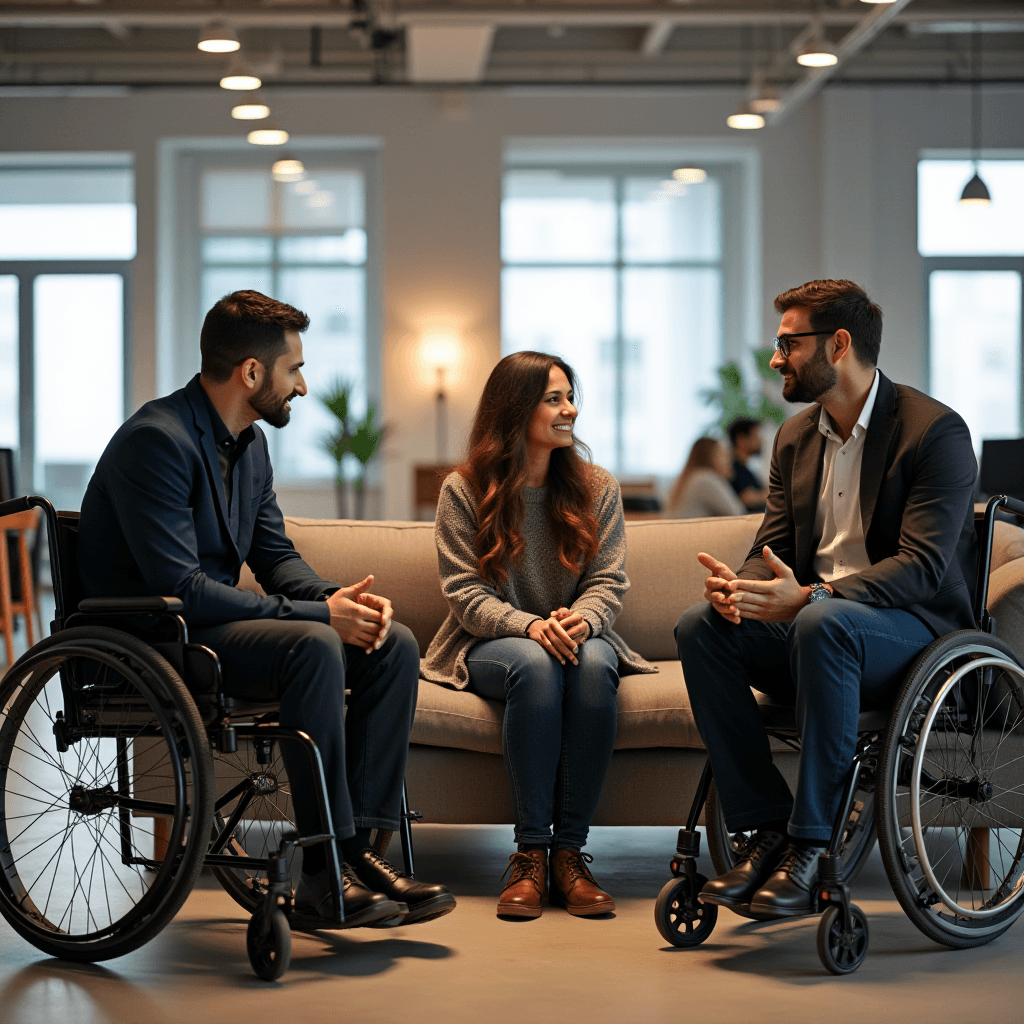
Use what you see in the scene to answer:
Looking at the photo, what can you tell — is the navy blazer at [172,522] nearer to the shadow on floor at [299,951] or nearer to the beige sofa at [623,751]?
the beige sofa at [623,751]

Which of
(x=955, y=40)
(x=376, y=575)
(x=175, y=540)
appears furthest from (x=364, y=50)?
(x=175, y=540)

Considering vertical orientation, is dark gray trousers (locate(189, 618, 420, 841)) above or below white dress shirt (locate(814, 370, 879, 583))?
below

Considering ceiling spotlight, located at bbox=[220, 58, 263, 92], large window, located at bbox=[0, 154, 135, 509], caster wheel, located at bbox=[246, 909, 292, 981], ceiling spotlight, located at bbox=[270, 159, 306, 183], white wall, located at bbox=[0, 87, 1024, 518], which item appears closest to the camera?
caster wheel, located at bbox=[246, 909, 292, 981]

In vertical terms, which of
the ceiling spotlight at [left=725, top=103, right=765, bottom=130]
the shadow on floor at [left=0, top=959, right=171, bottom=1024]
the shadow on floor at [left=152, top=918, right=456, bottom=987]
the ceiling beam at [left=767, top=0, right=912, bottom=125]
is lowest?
the shadow on floor at [left=152, top=918, right=456, bottom=987]

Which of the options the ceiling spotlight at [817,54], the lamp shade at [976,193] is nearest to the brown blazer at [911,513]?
the ceiling spotlight at [817,54]

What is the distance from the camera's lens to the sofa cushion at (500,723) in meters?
2.73

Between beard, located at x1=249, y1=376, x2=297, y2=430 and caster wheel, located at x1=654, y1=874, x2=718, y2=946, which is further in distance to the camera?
beard, located at x1=249, y1=376, x2=297, y2=430

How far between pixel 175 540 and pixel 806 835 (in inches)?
48.2

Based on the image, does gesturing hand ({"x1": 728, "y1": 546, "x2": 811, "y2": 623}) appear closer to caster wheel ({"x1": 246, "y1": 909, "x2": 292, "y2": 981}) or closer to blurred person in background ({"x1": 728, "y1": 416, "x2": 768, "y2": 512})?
caster wheel ({"x1": 246, "y1": 909, "x2": 292, "y2": 981})

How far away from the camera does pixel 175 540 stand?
2.28 meters

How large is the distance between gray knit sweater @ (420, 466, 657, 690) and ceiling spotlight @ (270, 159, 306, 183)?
27.5 feet

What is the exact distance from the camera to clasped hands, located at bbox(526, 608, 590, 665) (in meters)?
2.70

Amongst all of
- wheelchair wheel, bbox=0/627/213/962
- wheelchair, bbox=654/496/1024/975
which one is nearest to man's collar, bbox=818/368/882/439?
wheelchair, bbox=654/496/1024/975

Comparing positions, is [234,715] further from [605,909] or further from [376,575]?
[376,575]
